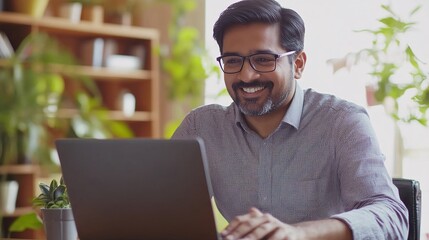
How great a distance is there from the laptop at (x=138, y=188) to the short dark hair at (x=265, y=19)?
782 millimetres

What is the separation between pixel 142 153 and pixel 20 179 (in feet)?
12.5

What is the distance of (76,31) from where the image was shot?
204 inches

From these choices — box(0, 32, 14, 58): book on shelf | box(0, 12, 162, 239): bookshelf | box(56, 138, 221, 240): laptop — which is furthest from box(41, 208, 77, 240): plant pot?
box(0, 12, 162, 239): bookshelf

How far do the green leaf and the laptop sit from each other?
0.50 meters

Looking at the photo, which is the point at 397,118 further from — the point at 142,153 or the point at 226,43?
the point at 142,153

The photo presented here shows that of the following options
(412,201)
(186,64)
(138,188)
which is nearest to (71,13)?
(186,64)

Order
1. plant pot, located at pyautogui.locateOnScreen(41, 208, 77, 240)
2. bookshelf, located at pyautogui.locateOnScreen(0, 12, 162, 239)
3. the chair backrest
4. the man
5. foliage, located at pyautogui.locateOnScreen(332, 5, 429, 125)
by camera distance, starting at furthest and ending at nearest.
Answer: bookshelf, located at pyautogui.locateOnScreen(0, 12, 162, 239), foliage, located at pyautogui.locateOnScreen(332, 5, 429, 125), the man, the chair backrest, plant pot, located at pyautogui.locateOnScreen(41, 208, 77, 240)

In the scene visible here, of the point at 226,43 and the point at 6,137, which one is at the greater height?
the point at 226,43

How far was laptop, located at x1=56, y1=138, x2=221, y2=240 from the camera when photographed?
133 cm

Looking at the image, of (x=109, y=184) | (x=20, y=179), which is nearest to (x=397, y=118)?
(x=109, y=184)

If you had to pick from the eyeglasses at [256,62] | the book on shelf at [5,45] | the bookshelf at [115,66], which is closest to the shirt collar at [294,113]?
the eyeglasses at [256,62]

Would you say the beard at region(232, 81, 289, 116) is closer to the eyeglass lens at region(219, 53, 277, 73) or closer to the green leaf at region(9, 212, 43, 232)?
the eyeglass lens at region(219, 53, 277, 73)

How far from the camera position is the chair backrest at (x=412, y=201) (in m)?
1.92

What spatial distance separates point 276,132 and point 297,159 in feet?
0.33
